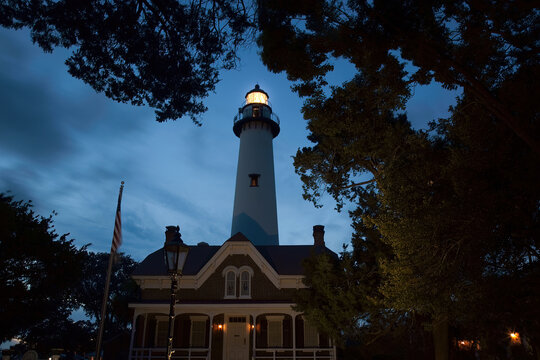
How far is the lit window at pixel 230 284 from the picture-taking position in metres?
21.2

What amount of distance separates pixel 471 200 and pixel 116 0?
953 centimetres

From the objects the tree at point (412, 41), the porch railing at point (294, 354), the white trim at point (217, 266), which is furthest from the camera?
the white trim at point (217, 266)

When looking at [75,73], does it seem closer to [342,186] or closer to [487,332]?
[342,186]

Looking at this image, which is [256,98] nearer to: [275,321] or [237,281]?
[237,281]

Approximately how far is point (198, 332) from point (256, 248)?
5493 mm

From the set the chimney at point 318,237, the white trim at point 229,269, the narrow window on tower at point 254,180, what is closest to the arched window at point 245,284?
the white trim at point 229,269

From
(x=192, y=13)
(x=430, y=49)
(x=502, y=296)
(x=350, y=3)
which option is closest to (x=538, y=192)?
(x=502, y=296)

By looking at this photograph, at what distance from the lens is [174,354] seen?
1994 centimetres

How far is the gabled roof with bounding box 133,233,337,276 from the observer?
22047mm

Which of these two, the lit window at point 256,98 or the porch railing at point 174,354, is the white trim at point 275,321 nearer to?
the porch railing at point 174,354

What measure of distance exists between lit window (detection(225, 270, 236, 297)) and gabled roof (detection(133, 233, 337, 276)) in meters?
1.62

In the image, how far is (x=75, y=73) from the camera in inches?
373

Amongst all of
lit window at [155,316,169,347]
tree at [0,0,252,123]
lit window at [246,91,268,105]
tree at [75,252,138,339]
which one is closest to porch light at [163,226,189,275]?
tree at [0,0,252,123]

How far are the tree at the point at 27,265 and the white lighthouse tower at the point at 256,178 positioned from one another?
453 inches
